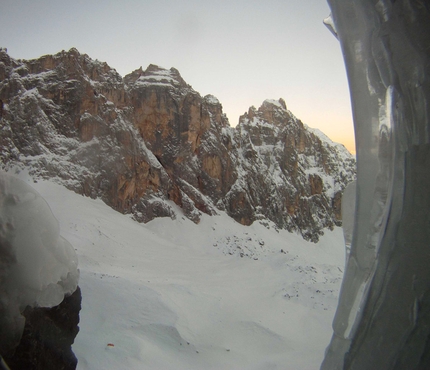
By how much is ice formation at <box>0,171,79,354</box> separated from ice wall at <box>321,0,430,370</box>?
95.7 inches

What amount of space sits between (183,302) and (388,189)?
1012cm

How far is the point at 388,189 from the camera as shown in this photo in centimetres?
154

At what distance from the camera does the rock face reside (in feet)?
87.5

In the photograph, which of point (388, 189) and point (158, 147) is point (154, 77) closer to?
point (158, 147)

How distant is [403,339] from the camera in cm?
136

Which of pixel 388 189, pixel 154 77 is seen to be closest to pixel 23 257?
pixel 388 189

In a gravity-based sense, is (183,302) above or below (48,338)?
below

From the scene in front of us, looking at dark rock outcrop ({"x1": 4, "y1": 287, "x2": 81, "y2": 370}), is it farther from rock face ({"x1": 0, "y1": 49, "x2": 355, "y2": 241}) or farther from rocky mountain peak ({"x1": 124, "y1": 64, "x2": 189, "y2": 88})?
rocky mountain peak ({"x1": 124, "y1": 64, "x2": 189, "y2": 88})

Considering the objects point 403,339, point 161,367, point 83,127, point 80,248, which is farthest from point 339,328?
point 83,127

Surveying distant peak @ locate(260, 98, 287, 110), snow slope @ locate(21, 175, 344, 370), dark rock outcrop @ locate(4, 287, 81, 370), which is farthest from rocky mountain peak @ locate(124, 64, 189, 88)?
dark rock outcrop @ locate(4, 287, 81, 370)

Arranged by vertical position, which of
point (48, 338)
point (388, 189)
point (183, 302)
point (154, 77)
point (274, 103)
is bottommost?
point (183, 302)

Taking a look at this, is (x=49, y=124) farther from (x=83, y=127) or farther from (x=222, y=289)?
(x=222, y=289)

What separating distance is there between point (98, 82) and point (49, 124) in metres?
6.55

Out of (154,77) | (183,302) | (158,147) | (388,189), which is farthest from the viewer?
(154,77)
